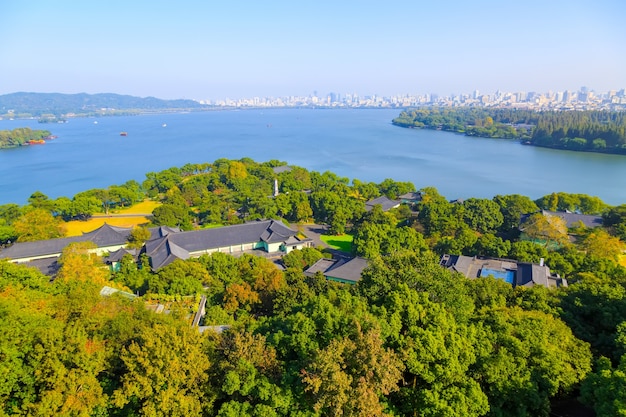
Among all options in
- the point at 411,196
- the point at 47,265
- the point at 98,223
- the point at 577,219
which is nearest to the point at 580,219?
the point at 577,219

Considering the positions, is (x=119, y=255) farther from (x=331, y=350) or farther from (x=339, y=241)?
(x=331, y=350)

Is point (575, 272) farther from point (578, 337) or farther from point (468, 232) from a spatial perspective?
point (578, 337)

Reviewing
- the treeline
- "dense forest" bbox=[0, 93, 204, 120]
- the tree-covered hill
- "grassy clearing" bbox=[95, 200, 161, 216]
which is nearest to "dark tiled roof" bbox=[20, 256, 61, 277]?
"grassy clearing" bbox=[95, 200, 161, 216]

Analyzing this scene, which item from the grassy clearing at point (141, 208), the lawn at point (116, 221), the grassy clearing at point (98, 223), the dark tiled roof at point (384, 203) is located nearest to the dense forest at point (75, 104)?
the grassy clearing at point (141, 208)

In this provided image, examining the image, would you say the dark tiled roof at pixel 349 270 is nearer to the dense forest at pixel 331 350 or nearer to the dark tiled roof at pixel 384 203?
the dense forest at pixel 331 350

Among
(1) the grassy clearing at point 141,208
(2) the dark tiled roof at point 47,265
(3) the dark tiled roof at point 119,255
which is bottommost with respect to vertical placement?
(1) the grassy clearing at point 141,208

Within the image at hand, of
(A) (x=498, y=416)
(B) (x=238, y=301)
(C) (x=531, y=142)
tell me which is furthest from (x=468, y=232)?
(C) (x=531, y=142)
